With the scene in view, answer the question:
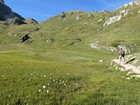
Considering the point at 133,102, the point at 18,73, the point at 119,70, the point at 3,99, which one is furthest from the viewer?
the point at 119,70

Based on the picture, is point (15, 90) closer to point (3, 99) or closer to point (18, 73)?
point (3, 99)

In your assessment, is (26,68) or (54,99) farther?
(26,68)

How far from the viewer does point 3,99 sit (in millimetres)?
34406

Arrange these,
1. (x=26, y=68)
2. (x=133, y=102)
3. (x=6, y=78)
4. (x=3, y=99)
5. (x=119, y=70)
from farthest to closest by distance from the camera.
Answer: (x=119, y=70) < (x=26, y=68) < (x=6, y=78) < (x=133, y=102) < (x=3, y=99)

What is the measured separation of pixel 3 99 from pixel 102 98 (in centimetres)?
1218

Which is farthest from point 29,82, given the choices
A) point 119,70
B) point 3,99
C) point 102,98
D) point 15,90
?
point 119,70

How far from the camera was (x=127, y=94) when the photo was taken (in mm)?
39062

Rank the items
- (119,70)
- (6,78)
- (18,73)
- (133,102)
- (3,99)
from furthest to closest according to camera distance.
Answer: (119,70) → (18,73) → (6,78) → (133,102) → (3,99)

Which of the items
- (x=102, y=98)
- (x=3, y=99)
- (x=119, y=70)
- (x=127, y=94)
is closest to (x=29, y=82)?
(x=3, y=99)

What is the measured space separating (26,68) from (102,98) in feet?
48.2

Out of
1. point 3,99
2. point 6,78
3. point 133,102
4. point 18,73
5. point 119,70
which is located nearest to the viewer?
point 3,99

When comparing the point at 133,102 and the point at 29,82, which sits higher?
the point at 29,82

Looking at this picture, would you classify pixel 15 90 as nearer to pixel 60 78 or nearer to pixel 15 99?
pixel 15 99

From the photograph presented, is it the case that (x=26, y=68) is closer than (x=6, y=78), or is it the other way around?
(x=6, y=78)
